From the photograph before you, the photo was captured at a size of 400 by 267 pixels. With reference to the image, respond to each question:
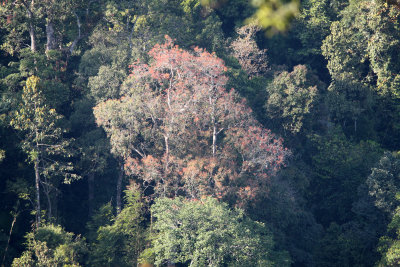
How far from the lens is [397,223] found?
1452 cm

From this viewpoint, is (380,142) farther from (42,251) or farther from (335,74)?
(42,251)

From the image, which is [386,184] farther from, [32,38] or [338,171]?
[32,38]

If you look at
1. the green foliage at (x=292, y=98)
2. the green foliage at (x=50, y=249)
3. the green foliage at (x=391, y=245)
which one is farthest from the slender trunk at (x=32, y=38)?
the green foliage at (x=391, y=245)

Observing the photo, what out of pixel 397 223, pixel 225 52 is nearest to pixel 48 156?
pixel 225 52

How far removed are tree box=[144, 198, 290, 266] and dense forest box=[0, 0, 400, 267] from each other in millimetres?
53

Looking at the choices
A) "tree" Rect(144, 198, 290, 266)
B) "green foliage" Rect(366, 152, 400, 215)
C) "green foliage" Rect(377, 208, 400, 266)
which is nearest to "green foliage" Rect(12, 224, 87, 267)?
"tree" Rect(144, 198, 290, 266)

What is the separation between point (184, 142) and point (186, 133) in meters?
0.31

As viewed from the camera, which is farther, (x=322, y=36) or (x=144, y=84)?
(x=322, y=36)

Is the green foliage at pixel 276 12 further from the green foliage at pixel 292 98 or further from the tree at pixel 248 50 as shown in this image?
the tree at pixel 248 50

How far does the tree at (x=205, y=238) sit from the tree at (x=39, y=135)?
11.8 feet

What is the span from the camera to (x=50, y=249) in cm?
1157

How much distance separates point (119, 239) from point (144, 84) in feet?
17.0

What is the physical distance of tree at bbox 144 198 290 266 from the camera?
11.8 meters

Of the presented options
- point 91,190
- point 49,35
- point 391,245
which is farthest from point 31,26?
point 391,245
